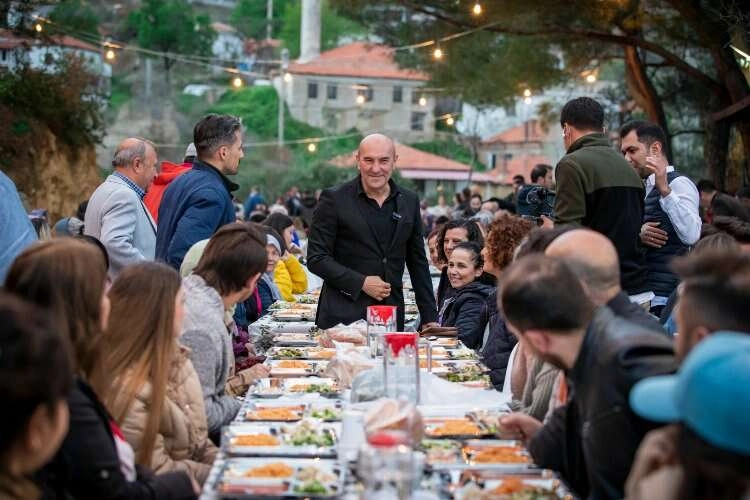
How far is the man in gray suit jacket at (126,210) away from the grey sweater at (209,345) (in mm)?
2339

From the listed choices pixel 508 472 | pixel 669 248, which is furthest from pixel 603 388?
pixel 669 248

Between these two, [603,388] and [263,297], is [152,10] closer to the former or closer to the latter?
[263,297]

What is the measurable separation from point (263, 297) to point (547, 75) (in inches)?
453

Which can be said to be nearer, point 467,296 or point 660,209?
point 660,209

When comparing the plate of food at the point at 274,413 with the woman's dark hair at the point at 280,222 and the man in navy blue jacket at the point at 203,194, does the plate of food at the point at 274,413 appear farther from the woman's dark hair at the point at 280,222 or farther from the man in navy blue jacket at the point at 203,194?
the woman's dark hair at the point at 280,222

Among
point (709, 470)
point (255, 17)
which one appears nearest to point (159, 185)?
point (709, 470)

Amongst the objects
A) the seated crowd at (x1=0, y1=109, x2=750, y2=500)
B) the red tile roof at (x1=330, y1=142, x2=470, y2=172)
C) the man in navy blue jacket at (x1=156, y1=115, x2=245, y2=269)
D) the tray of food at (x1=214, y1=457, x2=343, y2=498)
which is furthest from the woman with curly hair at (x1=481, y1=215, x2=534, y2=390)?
the red tile roof at (x1=330, y1=142, x2=470, y2=172)

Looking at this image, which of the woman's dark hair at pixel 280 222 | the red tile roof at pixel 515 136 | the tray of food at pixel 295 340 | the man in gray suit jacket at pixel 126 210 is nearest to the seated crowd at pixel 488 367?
the tray of food at pixel 295 340

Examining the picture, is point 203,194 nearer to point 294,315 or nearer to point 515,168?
point 294,315

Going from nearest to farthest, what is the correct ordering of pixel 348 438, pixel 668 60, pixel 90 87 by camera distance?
pixel 348 438, pixel 668 60, pixel 90 87

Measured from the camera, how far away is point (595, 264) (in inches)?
152

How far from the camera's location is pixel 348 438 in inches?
158

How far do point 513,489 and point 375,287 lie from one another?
11.5ft

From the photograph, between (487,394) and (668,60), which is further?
(668,60)
